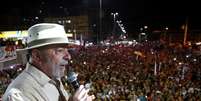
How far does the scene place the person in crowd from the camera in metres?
2.08

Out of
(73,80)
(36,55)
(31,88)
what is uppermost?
(36,55)

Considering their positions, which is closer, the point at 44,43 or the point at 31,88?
the point at 31,88

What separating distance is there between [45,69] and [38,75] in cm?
7

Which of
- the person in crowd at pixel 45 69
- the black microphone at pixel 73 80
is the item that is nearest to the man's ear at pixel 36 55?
the person in crowd at pixel 45 69

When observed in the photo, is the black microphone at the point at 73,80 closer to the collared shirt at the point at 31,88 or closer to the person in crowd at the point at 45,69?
the person in crowd at the point at 45,69

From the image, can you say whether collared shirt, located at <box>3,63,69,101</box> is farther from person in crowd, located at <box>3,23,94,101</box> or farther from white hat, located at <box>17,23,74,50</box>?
white hat, located at <box>17,23,74,50</box>

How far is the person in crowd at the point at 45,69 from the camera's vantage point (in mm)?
2076

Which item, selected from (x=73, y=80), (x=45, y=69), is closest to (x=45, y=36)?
(x=45, y=69)

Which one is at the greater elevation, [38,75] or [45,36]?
[45,36]

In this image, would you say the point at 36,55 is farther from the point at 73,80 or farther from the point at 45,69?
the point at 73,80

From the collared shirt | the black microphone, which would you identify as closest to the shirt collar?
the collared shirt

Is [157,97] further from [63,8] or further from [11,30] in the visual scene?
[63,8]

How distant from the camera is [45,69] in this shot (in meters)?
2.20

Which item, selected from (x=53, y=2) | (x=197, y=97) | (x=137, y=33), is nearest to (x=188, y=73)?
(x=197, y=97)
